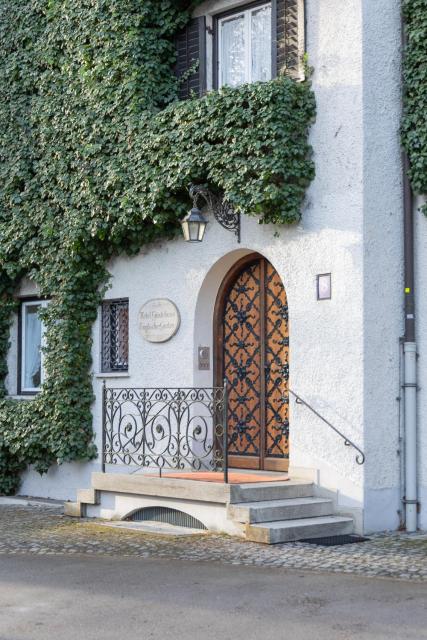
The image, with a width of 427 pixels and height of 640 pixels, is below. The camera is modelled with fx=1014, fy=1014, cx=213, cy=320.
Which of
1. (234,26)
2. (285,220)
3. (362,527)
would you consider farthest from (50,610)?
(234,26)

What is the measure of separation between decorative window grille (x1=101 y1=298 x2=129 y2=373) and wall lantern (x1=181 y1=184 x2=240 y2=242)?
1.91m

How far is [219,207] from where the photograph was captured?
11820 mm

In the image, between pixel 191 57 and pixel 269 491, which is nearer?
pixel 269 491

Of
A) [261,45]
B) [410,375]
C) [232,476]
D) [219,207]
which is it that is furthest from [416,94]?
[232,476]

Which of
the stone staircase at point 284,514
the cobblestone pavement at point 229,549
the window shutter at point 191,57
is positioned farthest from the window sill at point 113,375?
the window shutter at point 191,57

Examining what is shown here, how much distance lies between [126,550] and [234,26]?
21.2 feet

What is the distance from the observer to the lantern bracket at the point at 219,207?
11.6 meters

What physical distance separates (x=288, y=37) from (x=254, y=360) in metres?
3.70

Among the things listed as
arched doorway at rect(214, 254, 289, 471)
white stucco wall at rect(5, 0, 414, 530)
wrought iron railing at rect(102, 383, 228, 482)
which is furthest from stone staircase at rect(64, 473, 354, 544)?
arched doorway at rect(214, 254, 289, 471)

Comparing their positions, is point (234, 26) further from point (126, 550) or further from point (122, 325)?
point (126, 550)

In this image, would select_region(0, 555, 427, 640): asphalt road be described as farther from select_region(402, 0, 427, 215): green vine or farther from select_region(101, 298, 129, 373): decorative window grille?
select_region(101, 298, 129, 373): decorative window grille

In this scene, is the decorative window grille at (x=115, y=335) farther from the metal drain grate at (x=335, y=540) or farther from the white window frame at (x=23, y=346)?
the metal drain grate at (x=335, y=540)

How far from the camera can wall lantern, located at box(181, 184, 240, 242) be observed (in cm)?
1129

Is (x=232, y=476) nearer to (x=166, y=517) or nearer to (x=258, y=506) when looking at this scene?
(x=166, y=517)
